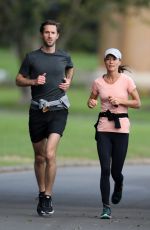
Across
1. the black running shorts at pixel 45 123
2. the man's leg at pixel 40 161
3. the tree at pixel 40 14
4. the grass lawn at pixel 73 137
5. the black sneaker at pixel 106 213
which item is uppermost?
the tree at pixel 40 14

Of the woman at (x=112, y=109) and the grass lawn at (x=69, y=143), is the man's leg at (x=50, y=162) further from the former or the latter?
the grass lawn at (x=69, y=143)

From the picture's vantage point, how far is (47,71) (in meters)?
11.6

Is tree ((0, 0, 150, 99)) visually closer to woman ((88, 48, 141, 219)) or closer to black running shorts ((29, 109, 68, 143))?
black running shorts ((29, 109, 68, 143))

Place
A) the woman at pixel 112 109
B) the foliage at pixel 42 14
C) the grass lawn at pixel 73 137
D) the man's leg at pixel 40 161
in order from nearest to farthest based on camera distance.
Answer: the woman at pixel 112 109
the man's leg at pixel 40 161
the grass lawn at pixel 73 137
the foliage at pixel 42 14

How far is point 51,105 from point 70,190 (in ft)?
11.1

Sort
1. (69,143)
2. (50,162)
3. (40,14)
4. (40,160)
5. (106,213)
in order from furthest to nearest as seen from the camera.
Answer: (40,14) < (69,143) < (40,160) < (50,162) < (106,213)

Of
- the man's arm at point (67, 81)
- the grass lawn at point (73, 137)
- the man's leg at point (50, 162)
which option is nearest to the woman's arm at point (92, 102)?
the man's arm at point (67, 81)

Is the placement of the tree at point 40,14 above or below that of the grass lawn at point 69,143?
above

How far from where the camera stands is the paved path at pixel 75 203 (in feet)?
35.8

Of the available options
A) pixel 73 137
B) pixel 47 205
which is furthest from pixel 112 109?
pixel 73 137

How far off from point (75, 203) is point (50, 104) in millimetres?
1871

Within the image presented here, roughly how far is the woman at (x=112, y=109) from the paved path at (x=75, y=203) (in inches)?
17.9

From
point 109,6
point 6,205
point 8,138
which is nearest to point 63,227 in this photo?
point 6,205

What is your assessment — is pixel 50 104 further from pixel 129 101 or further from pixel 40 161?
pixel 129 101
